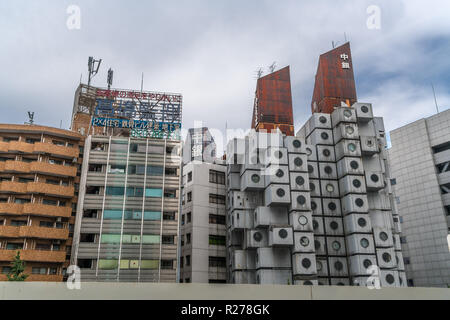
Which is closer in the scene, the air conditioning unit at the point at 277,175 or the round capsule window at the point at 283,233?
the round capsule window at the point at 283,233

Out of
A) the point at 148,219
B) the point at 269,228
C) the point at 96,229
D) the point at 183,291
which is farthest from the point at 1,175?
the point at 183,291

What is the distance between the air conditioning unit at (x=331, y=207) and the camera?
185 feet

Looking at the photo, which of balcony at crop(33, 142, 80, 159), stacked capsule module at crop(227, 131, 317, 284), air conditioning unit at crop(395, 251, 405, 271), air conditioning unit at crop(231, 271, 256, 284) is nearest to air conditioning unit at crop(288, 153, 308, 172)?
stacked capsule module at crop(227, 131, 317, 284)

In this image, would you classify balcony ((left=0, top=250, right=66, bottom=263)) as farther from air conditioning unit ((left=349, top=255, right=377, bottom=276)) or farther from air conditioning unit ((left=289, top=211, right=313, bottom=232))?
air conditioning unit ((left=349, top=255, right=377, bottom=276))

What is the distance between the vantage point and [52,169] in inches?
2170

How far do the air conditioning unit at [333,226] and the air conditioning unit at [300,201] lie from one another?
4.34 meters

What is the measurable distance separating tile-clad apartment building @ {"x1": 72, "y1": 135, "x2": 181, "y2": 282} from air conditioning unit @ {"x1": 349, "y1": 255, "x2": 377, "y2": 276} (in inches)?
876

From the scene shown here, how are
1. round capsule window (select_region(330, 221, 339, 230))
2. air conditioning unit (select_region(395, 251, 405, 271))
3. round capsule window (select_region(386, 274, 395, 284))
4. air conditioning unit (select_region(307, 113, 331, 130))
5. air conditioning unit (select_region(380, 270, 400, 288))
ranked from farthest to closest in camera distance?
1. air conditioning unit (select_region(307, 113, 331, 130))
2. round capsule window (select_region(330, 221, 339, 230))
3. air conditioning unit (select_region(395, 251, 405, 271))
4. round capsule window (select_region(386, 274, 395, 284))
5. air conditioning unit (select_region(380, 270, 400, 288))

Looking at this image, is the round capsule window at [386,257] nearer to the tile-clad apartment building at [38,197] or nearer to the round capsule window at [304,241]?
the round capsule window at [304,241]

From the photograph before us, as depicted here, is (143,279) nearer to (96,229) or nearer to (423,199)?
(96,229)

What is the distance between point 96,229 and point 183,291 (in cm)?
2766

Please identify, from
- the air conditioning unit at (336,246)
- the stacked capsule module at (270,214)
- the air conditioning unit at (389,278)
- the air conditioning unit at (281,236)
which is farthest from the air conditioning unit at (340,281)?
the air conditioning unit at (281,236)

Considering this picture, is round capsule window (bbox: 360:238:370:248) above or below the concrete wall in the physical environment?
above

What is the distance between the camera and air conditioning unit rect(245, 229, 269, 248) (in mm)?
52938
